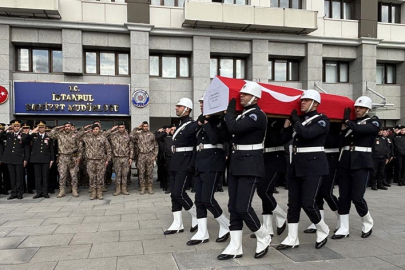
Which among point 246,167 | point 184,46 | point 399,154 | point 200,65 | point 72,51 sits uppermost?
point 184,46

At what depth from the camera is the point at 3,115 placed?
44.0 feet

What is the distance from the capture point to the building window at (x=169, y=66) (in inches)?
615

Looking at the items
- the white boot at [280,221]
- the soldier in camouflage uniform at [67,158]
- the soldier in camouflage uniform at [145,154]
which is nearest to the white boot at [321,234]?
the white boot at [280,221]

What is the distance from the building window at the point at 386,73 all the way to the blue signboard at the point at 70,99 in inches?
562

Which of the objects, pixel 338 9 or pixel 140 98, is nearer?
pixel 140 98

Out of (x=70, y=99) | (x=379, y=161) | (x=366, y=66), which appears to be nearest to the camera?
(x=379, y=161)

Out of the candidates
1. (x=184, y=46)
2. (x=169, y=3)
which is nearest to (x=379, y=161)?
(x=184, y=46)

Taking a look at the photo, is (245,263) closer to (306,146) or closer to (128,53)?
(306,146)

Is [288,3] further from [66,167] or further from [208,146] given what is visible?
[208,146]

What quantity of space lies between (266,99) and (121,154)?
19.4ft

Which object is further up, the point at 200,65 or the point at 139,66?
the point at 200,65

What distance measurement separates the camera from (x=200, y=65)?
49.9 ft

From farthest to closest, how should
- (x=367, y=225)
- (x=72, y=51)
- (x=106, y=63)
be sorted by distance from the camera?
(x=106, y=63) < (x=72, y=51) < (x=367, y=225)

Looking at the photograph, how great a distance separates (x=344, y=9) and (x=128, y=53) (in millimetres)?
11858
